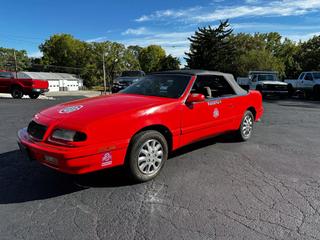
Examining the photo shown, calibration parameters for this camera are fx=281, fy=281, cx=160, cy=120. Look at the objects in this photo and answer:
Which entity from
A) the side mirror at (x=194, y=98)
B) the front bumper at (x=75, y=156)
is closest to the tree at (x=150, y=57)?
the side mirror at (x=194, y=98)

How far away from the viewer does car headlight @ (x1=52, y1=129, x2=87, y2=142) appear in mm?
3289

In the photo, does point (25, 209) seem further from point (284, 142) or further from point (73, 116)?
point (284, 142)

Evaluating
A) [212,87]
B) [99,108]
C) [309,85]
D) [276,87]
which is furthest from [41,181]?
[309,85]

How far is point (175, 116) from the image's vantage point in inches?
167

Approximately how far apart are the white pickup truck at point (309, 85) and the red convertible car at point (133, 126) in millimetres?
16404

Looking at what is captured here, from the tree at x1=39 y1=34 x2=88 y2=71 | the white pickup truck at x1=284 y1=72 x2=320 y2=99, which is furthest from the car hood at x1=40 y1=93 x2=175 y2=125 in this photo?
the tree at x1=39 y1=34 x2=88 y2=71

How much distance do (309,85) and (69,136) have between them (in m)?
20.2

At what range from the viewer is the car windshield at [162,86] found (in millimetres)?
4661

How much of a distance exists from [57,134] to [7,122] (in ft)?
20.3

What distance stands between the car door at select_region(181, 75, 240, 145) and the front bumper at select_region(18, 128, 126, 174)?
132 centimetres

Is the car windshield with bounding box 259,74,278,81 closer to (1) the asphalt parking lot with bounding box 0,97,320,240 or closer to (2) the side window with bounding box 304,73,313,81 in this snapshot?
(2) the side window with bounding box 304,73,313,81

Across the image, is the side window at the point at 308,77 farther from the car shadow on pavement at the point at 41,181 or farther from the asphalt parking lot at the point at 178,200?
the car shadow on pavement at the point at 41,181

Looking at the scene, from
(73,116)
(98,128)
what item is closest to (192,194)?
(98,128)

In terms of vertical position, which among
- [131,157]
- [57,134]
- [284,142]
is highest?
[57,134]
